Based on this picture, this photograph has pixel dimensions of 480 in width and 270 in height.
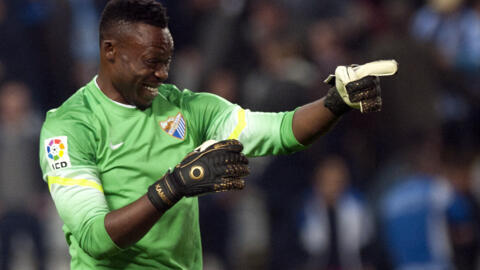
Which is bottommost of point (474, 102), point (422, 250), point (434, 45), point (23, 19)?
point (422, 250)

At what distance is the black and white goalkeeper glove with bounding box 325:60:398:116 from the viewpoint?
140 inches

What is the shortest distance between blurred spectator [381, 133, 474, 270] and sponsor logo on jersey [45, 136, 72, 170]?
434 centimetres

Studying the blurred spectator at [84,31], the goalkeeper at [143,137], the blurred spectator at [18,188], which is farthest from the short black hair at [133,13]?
the blurred spectator at [84,31]

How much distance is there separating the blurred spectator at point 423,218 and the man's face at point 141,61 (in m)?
4.10

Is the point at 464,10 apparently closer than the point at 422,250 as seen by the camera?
No

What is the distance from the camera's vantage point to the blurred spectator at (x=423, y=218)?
7391 mm

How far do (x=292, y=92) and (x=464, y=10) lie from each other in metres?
2.00

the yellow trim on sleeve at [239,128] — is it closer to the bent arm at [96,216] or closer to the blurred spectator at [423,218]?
the bent arm at [96,216]

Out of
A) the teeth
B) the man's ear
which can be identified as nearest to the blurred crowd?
the teeth

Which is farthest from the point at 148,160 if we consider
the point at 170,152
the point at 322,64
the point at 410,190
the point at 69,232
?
the point at 322,64

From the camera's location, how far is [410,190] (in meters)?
7.46

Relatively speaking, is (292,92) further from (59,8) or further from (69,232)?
(69,232)

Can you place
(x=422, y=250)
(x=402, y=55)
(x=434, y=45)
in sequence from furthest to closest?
1. (x=434, y=45)
2. (x=402, y=55)
3. (x=422, y=250)

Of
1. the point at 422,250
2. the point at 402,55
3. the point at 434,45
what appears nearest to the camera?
the point at 422,250
